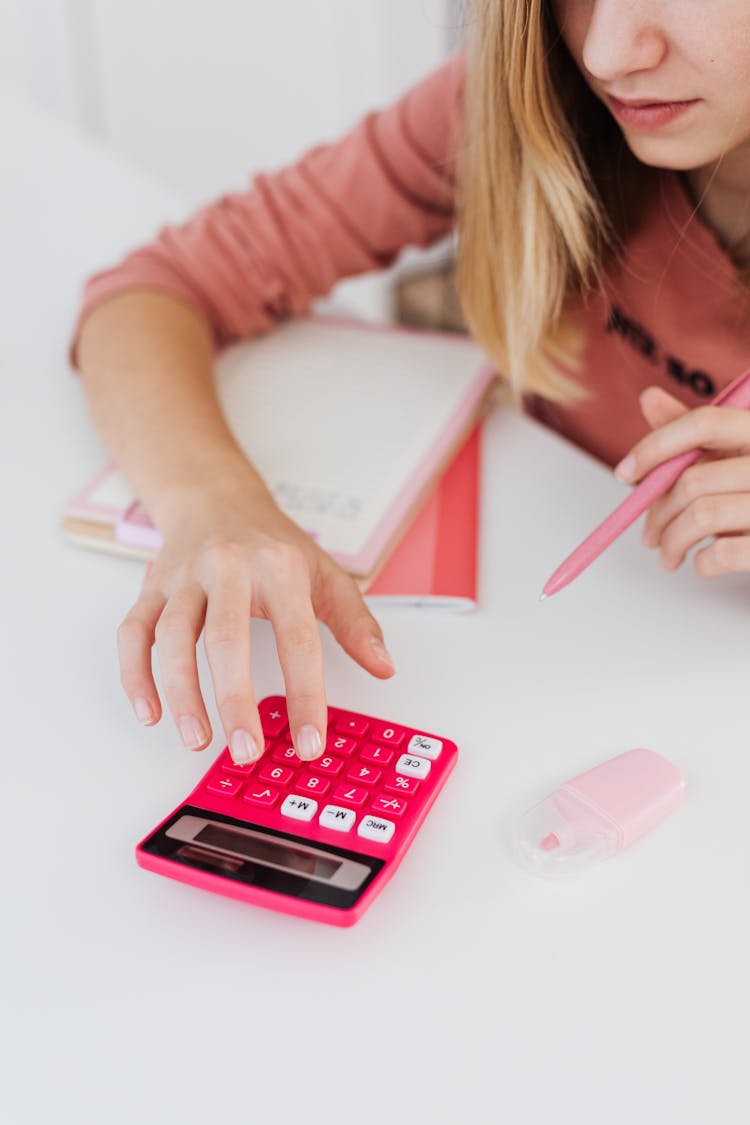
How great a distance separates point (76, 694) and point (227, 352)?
0.36 metres

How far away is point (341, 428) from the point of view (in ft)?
2.31

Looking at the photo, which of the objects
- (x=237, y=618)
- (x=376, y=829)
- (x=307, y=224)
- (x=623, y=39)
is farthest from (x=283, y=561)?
(x=307, y=224)

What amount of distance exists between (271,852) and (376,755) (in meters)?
0.06

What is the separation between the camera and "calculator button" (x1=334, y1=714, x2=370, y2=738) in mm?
473

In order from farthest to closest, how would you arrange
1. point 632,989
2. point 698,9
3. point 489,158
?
1. point 489,158
2. point 698,9
3. point 632,989

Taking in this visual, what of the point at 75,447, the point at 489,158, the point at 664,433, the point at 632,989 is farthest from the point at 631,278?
the point at 632,989

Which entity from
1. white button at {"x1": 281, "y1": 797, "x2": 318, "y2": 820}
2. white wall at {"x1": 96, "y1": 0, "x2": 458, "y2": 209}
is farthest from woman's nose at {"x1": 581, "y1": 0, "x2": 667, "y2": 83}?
white wall at {"x1": 96, "y1": 0, "x2": 458, "y2": 209}

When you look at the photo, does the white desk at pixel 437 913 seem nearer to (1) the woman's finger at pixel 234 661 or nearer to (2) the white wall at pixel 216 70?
(1) the woman's finger at pixel 234 661

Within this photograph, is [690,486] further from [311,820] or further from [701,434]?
[311,820]

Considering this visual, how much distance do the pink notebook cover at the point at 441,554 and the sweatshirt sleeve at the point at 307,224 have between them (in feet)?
0.77

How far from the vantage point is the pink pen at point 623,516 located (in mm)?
543

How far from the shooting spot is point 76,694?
522mm

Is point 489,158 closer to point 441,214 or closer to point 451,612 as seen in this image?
point 441,214

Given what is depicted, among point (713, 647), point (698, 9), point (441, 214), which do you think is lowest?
point (713, 647)
